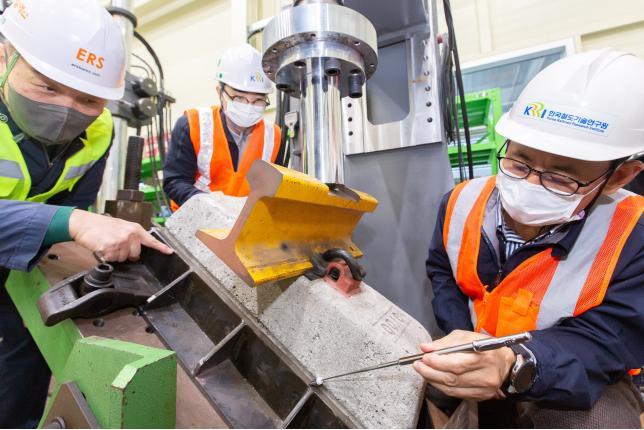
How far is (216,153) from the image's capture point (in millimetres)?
1747

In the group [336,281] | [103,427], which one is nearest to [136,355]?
[103,427]

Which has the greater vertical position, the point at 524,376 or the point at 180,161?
the point at 180,161

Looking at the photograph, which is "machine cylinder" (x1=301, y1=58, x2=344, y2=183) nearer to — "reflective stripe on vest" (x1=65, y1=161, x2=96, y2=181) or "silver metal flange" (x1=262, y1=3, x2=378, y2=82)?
"silver metal flange" (x1=262, y1=3, x2=378, y2=82)

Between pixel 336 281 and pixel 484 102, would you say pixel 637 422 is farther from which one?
pixel 484 102

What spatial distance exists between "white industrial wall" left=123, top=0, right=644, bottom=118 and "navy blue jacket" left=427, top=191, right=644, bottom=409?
1243 millimetres

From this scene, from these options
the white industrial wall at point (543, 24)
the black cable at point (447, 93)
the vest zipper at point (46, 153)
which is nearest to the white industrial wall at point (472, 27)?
the white industrial wall at point (543, 24)

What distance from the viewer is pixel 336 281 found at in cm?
74

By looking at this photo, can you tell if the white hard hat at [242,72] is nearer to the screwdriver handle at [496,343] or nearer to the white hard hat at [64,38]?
the white hard hat at [64,38]

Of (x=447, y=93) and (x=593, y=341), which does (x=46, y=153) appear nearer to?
(x=447, y=93)

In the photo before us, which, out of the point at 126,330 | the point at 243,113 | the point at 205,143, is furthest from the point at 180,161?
the point at 126,330

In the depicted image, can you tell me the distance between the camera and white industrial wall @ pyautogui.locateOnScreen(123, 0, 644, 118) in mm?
2197

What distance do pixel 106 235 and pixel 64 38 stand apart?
19.0 inches

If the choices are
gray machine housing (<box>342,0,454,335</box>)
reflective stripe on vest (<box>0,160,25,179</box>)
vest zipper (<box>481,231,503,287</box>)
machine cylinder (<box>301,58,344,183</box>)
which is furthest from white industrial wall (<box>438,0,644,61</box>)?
reflective stripe on vest (<box>0,160,25,179</box>)

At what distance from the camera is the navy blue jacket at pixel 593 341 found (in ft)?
2.09
